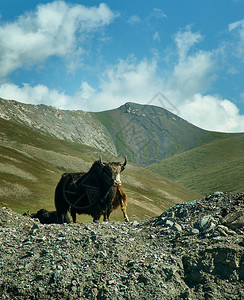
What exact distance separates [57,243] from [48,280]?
6.48 feet

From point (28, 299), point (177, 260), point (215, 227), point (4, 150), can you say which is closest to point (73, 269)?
point (28, 299)

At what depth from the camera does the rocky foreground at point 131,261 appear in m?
9.73

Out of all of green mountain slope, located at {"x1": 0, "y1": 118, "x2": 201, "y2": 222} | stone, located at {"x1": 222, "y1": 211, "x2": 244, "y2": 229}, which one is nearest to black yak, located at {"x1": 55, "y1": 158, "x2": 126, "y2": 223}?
stone, located at {"x1": 222, "y1": 211, "x2": 244, "y2": 229}

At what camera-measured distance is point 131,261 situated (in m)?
10.7

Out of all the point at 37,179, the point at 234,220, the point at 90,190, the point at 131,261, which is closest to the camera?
the point at 131,261

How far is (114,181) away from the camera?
1911cm

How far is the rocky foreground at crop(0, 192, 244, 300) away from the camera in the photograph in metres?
9.73

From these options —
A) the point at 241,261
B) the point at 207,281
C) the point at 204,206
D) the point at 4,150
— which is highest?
the point at 204,206

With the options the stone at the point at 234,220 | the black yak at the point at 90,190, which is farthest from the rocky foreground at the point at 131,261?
the black yak at the point at 90,190

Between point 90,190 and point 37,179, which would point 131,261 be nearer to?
point 90,190

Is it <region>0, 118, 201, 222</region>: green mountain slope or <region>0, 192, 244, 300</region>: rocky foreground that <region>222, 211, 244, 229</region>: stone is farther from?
<region>0, 118, 201, 222</region>: green mountain slope

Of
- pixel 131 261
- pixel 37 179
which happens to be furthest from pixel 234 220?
pixel 37 179

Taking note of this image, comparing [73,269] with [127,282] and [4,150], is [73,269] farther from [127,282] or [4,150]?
[4,150]

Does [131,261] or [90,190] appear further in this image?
[90,190]
